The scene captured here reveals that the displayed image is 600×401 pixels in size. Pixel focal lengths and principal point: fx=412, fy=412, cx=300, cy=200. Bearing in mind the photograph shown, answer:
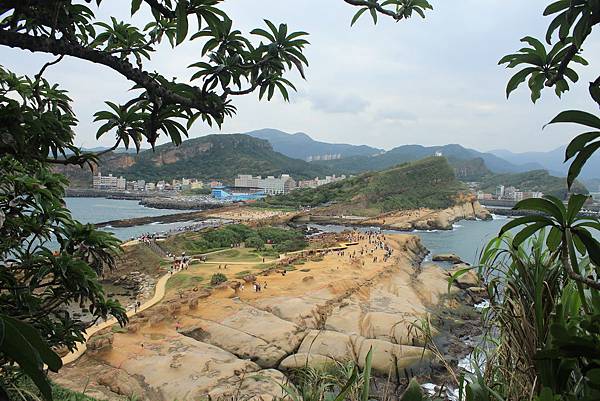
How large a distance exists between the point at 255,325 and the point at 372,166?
10223cm

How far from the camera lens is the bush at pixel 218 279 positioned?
1473cm

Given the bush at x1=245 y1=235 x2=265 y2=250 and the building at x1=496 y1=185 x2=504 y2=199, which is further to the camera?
the building at x1=496 y1=185 x2=504 y2=199

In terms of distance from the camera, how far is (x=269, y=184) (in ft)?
207

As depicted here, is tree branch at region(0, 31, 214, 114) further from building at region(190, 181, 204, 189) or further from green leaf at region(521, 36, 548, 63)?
building at region(190, 181, 204, 189)

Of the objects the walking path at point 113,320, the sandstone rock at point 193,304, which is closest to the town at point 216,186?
the walking path at point 113,320

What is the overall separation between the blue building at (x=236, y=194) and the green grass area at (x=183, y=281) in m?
37.9

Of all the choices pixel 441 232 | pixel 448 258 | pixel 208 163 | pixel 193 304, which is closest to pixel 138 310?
pixel 193 304

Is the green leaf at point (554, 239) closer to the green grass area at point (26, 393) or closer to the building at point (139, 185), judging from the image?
the green grass area at point (26, 393)

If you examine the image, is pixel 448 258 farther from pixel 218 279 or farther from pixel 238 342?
pixel 238 342

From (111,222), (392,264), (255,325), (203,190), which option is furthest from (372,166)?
(255,325)

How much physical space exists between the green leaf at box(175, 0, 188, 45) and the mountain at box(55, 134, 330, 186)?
6457cm

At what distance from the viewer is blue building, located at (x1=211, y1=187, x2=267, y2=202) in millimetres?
55281

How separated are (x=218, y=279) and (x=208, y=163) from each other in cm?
6138

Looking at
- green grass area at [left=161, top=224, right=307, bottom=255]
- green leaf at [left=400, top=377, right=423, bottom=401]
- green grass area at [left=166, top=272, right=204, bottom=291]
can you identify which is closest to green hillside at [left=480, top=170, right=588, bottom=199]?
green grass area at [left=161, top=224, right=307, bottom=255]
